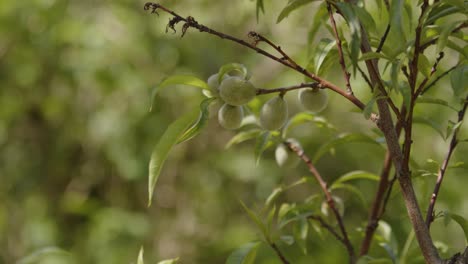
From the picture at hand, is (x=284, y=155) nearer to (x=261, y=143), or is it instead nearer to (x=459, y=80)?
(x=261, y=143)

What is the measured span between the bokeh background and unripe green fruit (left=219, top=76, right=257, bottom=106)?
1.38 m

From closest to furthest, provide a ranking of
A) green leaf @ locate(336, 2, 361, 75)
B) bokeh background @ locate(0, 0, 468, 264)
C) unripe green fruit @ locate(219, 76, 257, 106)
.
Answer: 1. green leaf @ locate(336, 2, 361, 75)
2. unripe green fruit @ locate(219, 76, 257, 106)
3. bokeh background @ locate(0, 0, 468, 264)

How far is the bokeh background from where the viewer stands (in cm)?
212

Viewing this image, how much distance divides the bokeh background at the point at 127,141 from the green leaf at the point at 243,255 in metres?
1.35

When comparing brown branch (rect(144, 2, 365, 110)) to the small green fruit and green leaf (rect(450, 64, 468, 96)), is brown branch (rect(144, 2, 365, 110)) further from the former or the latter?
the small green fruit

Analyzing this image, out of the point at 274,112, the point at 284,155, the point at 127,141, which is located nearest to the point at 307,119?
the point at 284,155

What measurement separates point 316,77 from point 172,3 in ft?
6.03

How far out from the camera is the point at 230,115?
24.6 inches

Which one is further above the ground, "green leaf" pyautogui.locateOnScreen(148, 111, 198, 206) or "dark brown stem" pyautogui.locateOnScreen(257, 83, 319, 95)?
"dark brown stem" pyautogui.locateOnScreen(257, 83, 319, 95)

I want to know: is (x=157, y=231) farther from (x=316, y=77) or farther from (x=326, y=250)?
(x=316, y=77)

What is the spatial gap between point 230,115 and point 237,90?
0.23ft

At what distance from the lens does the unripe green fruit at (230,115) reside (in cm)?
62

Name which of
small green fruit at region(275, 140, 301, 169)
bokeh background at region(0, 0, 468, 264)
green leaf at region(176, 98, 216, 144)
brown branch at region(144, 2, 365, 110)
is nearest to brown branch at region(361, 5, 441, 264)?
brown branch at region(144, 2, 365, 110)

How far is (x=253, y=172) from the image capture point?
2240 millimetres
